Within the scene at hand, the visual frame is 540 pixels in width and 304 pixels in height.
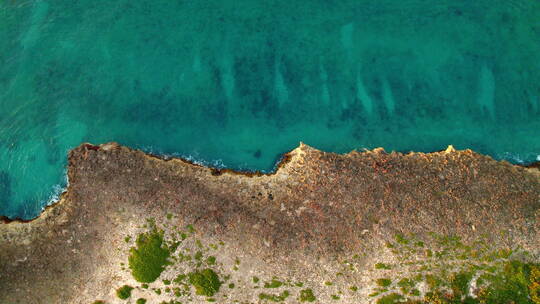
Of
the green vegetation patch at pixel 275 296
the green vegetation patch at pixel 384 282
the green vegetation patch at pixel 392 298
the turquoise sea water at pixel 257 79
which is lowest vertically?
the green vegetation patch at pixel 392 298

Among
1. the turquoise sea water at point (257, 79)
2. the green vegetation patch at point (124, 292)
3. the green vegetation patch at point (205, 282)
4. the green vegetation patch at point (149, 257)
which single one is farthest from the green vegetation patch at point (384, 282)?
the green vegetation patch at point (124, 292)

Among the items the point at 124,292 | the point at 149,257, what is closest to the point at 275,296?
the point at 149,257

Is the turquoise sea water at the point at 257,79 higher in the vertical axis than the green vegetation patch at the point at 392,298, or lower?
higher

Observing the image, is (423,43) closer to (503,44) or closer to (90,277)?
(503,44)

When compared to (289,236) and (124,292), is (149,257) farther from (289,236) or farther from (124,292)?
(289,236)

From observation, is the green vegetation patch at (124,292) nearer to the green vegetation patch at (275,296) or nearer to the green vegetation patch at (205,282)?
the green vegetation patch at (205,282)

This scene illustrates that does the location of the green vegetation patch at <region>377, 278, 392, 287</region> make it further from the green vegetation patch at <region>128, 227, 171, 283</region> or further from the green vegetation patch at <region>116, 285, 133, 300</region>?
the green vegetation patch at <region>116, 285, 133, 300</region>
